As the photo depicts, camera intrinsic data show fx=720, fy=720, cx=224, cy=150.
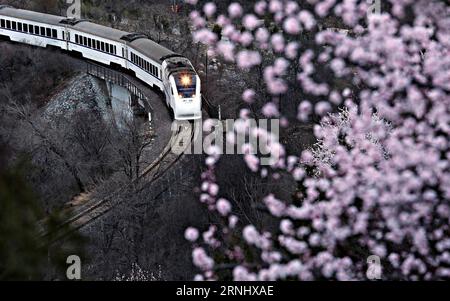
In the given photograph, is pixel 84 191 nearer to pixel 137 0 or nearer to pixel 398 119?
pixel 398 119

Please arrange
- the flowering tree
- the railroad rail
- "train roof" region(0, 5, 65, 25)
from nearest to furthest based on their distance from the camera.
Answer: the flowering tree
the railroad rail
"train roof" region(0, 5, 65, 25)

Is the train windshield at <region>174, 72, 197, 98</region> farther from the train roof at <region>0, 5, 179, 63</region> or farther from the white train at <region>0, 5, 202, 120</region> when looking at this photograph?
the train roof at <region>0, 5, 179, 63</region>

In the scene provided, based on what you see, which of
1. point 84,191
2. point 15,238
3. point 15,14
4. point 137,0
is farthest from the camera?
point 137,0

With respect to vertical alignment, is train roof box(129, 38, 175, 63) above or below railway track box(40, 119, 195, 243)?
above

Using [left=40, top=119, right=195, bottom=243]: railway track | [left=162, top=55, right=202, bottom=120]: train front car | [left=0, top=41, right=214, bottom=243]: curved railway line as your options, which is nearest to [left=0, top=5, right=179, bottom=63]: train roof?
[left=0, top=41, right=214, bottom=243]: curved railway line

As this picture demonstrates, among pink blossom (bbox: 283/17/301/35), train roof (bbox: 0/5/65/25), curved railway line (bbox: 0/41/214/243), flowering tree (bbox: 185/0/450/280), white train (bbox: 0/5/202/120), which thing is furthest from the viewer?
train roof (bbox: 0/5/65/25)

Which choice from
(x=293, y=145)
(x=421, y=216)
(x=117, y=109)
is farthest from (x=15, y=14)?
(x=421, y=216)

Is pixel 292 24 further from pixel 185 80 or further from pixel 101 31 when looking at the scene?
pixel 101 31

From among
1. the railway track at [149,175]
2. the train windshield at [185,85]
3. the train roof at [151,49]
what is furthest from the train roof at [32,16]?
the railway track at [149,175]
